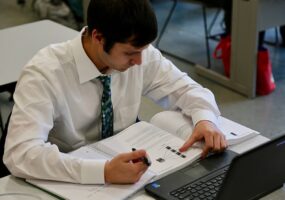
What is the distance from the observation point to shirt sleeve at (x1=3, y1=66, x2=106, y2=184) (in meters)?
1.38

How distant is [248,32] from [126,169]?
223 cm

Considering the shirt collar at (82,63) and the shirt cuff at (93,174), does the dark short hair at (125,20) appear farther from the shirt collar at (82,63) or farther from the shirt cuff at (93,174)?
the shirt cuff at (93,174)

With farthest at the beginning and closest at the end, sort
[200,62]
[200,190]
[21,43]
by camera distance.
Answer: [200,62] < [21,43] < [200,190]

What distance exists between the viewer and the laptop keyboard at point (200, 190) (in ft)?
4.25

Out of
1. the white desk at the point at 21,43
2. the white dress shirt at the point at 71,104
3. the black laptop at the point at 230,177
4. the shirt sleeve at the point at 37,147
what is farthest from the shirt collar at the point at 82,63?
the white desk at the point at 21,43

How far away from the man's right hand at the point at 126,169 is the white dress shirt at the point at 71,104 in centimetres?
3

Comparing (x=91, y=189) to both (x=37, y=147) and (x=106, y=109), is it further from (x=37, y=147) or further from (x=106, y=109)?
(x=106, y=109)

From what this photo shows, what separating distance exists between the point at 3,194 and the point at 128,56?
495mm

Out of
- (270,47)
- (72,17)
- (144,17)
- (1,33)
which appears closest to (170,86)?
(144,17)

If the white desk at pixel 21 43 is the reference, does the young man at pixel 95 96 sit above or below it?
above

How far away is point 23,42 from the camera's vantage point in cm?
263

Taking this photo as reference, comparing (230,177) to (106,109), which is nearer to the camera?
(230,177)

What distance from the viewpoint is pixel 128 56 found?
4.83ft

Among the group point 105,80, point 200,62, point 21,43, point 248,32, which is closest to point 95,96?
point 105,80
